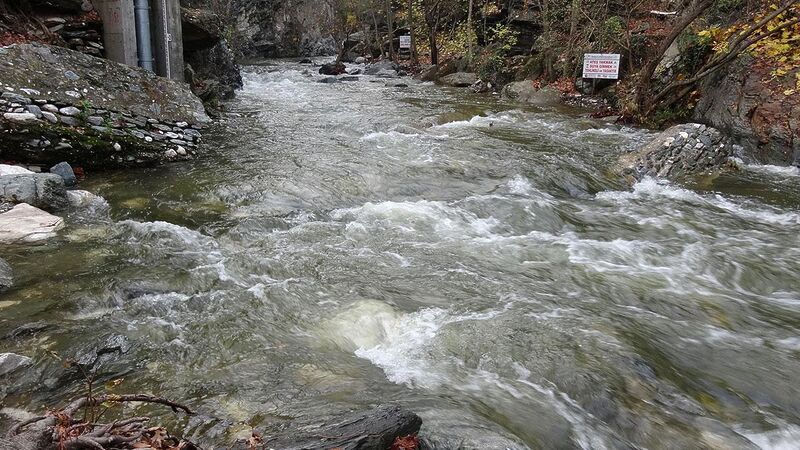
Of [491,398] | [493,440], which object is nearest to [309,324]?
[491,398]

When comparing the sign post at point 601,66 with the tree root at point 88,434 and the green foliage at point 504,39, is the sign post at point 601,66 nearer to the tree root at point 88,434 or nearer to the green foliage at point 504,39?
the green foliage at point 504,39

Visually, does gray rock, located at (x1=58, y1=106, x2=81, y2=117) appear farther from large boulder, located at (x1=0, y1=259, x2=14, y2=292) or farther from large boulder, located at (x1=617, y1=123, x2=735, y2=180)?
large boulder, located at (x1=617, y1=123, x2=735, y2=180)

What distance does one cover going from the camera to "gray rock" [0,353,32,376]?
3365mm

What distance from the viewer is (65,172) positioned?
7.21 metres

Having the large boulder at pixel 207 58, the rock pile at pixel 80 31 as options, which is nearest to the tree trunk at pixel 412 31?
the large boulder at pixel 207 58

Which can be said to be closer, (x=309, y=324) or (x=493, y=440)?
(x=493, y=440)

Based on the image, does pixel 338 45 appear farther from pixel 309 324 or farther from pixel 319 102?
pixel 309 324

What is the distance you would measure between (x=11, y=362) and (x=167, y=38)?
963 cm

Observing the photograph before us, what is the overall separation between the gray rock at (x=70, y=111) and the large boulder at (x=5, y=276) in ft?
11.9

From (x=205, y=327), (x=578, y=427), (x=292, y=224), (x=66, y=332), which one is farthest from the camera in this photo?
(x=292, y=224)

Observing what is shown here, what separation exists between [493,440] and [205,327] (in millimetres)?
2504

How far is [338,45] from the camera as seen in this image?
135 feet

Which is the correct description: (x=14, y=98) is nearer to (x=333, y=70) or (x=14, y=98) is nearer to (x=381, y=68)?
(x=333, y=70)

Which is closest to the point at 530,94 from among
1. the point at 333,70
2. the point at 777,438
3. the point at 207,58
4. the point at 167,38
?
the point at 207,58
